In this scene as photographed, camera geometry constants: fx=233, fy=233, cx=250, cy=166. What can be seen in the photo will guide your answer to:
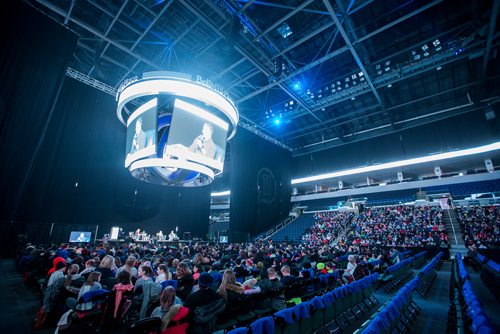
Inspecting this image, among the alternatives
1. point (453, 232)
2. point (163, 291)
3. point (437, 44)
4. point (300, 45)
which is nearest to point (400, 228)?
point (453, 232)

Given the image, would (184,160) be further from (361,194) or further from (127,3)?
(361,194)

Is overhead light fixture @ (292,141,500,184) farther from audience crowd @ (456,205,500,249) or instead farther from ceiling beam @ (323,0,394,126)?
ceiling beam @ (323,0,394,126)

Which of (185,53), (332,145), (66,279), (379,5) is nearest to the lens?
(66,279)

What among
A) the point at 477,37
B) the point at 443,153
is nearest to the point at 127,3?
the point at 477,37

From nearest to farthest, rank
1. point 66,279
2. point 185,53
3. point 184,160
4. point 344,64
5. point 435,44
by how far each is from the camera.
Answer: point 66,279, point 184,160, point 435,44, point 185,53, point 344,64

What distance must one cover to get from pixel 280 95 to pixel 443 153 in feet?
50.3

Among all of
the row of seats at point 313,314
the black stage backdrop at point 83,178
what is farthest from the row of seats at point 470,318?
the black stage backdrop at point 83,178

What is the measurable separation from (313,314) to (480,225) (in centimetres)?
1763

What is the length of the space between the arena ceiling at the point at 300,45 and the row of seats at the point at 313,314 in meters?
9.60

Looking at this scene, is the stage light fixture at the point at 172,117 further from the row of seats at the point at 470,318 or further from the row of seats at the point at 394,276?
the row of seats at the point at 470,318

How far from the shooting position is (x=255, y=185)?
1892 cm

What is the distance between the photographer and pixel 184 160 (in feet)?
31.2

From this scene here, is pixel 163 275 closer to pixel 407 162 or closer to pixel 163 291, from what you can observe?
pixel 163 291

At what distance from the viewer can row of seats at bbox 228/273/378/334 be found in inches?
97.9
